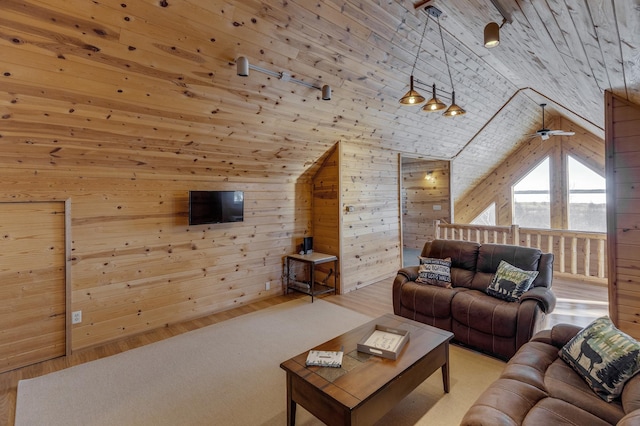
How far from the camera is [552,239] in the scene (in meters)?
5.15

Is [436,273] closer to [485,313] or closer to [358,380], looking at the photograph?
[485,313]

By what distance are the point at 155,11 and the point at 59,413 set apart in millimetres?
2988

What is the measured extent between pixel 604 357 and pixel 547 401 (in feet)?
1.50

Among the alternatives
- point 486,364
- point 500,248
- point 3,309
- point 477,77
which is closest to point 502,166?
point 477,77

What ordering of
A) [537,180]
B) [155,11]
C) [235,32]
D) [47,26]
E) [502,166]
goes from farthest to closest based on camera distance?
[502,166]
[537,180]
[235,32]
[155,11]
[47,26]

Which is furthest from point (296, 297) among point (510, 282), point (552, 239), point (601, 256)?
point (601, 256)

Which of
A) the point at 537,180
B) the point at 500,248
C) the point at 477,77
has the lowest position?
the point at 500,248

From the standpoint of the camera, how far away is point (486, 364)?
2.92 metres

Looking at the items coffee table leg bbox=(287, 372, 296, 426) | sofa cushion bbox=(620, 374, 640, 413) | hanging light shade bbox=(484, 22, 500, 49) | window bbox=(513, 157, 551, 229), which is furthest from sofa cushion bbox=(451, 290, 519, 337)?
window bbox=(513, 157, 551, 229)

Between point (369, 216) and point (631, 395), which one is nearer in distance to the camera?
point (631, 395)

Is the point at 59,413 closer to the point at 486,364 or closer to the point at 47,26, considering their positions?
the point at 47,26

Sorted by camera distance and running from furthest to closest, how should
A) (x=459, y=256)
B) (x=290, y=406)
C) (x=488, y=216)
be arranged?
(x=488, y=216) → (x=459, y=256) → (x=290, y=406)

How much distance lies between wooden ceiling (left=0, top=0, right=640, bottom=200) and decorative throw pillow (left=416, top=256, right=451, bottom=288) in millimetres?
2168

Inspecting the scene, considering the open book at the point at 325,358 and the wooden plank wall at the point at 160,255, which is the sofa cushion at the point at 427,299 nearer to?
the open book at the point at 325,358
